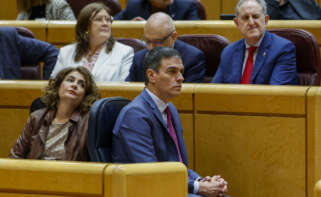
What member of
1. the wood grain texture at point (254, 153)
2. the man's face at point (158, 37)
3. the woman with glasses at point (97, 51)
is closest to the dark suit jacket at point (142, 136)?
the wood grain texture at point (254, 153)

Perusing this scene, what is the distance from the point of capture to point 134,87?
1.42 meters

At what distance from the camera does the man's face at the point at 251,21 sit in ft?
5.12

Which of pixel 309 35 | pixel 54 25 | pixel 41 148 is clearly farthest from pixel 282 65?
pixel 54 25

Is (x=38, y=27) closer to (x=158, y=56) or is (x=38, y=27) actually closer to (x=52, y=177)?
(x=158, y=56)

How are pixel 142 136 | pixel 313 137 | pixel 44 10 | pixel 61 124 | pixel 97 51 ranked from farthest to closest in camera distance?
pixel 44 10
pixel 97 51
pixel 61 124
pixel 313 137
pixel 142 136

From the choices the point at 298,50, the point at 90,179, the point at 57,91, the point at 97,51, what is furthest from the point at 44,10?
the point at 90,179

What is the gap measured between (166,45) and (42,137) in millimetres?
409

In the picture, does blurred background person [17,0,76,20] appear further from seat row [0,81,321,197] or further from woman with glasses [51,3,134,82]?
seat row [0,81,321,197]

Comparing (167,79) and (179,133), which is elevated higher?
(167,79)

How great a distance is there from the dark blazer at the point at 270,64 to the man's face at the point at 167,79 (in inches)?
12.9

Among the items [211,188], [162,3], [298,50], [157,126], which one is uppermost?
[162,3]

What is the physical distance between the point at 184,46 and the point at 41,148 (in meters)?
0.47

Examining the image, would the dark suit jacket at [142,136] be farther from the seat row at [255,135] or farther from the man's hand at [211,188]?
the seat row at [255,135]

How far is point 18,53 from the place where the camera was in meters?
1.81
